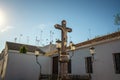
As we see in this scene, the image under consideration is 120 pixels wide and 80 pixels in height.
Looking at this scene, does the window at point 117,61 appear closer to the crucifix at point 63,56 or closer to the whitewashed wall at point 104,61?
the whitewashed wall at point 104,61

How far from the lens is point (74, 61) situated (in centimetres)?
1228

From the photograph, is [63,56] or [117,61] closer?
[63,56]

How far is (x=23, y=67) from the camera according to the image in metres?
13.7

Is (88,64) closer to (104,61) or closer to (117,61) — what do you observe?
(104,61)

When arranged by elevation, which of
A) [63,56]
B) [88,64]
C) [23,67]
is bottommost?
[23,67]

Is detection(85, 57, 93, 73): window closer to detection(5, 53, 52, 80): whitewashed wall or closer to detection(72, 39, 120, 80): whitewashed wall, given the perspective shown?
detection(72, 39, 120, 80): whitewashed wall

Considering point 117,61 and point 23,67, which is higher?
point 117,61

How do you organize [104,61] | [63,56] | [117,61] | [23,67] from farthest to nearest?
[23,67] < [104,61] < [117,61] < [63,56]

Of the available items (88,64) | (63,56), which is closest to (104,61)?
(88,64)

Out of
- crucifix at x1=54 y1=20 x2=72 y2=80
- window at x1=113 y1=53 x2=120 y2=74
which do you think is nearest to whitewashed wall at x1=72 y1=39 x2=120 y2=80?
window at x1=113 y1=53 x2=120 y2=74

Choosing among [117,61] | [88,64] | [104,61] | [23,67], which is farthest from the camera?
[23,67]

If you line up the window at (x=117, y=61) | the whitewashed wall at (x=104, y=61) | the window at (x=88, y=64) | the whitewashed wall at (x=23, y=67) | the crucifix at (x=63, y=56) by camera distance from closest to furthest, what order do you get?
the crucifix at (x=63, y=56), the window at (x=117, y=61), the whitewashed wall at (x=104, y=61), the window at (x=88, y=64), the whitewashed wall at (x=23, y=67)

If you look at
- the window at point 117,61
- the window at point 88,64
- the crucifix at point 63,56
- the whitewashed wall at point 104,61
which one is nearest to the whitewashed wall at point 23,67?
the whitewashed wall at point 104,61

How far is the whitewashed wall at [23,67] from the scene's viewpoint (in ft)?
42.2
